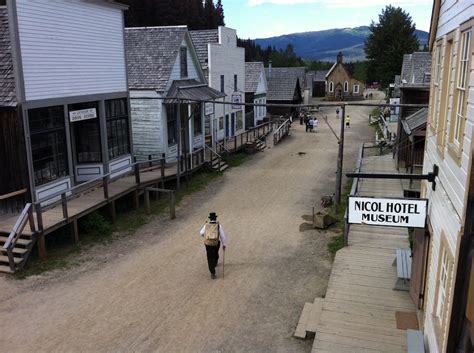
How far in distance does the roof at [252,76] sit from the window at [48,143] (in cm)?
2679

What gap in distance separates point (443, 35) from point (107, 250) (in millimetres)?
10390

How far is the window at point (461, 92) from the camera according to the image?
17.1ft

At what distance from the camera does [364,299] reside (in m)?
9.35

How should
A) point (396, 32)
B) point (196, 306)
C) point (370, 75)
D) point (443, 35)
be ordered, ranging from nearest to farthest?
point (443, 35) → point (196, 306) → point (396, 32) → point (370, 75)

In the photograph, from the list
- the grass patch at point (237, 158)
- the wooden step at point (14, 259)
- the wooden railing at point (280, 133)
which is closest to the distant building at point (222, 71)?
the grass patch at point (237, 158)

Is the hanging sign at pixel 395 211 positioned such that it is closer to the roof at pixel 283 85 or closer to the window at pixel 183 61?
the window at pixel 183 61

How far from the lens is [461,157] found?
5.02 meters

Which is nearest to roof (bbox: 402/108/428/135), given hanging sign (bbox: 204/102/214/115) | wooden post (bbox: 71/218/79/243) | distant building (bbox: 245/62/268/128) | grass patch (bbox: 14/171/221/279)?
grass patch (bbox: 14/171/221/279)

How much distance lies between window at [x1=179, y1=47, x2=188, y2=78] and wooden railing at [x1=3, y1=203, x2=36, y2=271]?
13189 mm

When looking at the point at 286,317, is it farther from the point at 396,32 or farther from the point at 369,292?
the point at 396,32

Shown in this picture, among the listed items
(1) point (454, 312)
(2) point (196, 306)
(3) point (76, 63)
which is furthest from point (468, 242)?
(3) point (76, 63)

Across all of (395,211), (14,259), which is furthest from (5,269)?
(395,211)

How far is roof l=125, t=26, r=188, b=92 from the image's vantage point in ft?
70.7

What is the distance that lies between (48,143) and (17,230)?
11.2 feet
